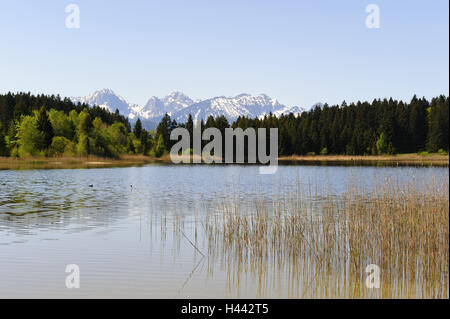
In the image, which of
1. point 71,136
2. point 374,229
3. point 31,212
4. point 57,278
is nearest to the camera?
point 57,278

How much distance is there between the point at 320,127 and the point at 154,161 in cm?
6017

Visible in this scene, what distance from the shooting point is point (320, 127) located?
15350 centimetres

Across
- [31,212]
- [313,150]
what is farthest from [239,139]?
[31,212]

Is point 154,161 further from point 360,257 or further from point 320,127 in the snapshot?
point 360,257

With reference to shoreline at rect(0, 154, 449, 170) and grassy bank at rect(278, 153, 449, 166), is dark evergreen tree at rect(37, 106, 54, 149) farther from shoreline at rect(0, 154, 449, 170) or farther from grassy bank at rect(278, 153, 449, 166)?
grassy bank at rect(278, 153, 449, 166)

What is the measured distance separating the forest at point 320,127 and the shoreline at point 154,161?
Result: 151 inches

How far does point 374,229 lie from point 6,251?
36.6 ft

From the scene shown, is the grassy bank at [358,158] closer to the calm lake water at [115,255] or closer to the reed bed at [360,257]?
the calm lake water at [115,255]

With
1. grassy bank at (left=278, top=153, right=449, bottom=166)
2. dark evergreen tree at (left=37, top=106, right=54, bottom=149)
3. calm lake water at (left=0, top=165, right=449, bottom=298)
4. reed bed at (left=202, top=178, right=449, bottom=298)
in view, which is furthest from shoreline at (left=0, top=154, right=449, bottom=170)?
reed bed at (left=202, top=178, right=449, bottom=298)

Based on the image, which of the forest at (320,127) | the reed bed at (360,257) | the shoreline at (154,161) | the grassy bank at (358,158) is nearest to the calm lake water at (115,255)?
the reed bed at (360,257)

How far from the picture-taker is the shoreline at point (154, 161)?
80.6 meters
